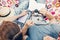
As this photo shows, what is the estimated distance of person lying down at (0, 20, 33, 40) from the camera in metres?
1.29

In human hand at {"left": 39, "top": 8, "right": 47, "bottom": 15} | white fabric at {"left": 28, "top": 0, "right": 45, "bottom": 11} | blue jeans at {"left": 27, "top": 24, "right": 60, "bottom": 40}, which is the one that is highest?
white fabric at {"left": 28, "top": 0, "right": 45, "bottom": 11}

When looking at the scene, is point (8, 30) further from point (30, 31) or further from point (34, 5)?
point (34, 5)

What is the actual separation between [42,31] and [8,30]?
0.94 ft

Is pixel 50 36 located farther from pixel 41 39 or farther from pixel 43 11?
pixel 43 11

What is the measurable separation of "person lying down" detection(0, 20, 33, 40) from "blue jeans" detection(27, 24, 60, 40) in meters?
0.06

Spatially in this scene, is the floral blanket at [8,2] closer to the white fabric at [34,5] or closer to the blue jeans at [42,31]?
the white fabric at [34,5]

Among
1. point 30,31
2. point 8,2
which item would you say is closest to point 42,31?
point 30,31

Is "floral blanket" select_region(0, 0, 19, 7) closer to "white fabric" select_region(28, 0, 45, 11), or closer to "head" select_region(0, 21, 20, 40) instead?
"white fabric" select_region(28, 0, 45, 11)

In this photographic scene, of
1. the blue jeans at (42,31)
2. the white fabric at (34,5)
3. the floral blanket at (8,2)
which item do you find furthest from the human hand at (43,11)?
the floral blanket at (8,2)

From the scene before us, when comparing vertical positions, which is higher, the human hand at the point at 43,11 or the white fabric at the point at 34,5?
the white fabric at the point at 34,5

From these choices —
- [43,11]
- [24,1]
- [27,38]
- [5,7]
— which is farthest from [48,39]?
[5,7]

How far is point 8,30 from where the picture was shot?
4.30 ft

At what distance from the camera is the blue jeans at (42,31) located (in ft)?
4.30

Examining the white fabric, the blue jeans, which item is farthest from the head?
the white fabric
